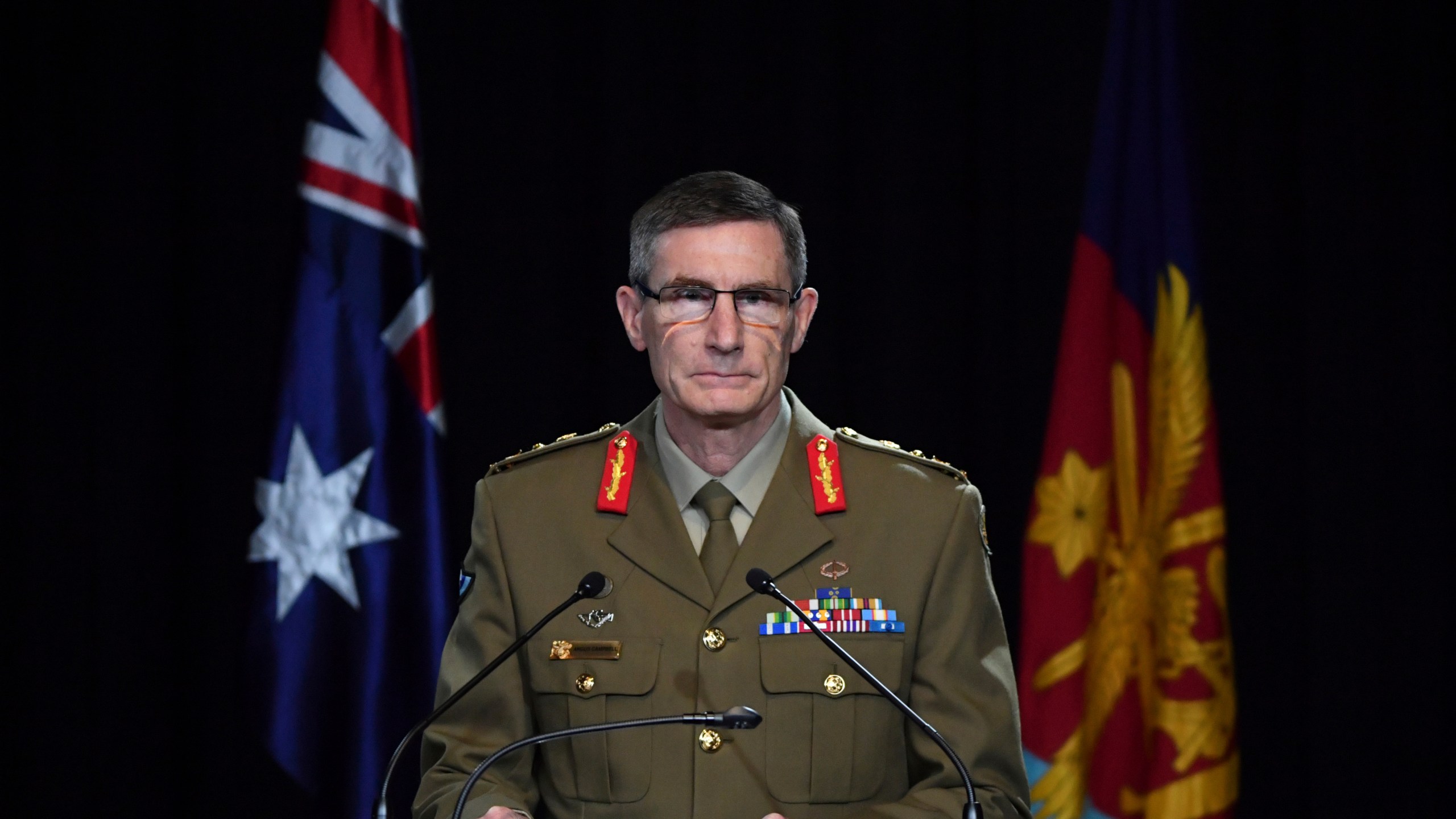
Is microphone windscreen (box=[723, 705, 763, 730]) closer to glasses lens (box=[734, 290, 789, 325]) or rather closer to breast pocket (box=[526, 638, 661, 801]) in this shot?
breast pocket (box=[526, 638, 661, 801])

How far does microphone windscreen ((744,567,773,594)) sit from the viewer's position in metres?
1.55

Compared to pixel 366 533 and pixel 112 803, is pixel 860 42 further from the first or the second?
pixel 112 803

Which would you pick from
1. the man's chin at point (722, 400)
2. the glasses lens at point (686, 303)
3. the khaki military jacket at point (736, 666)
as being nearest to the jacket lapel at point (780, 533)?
the khaki military jacket at point (736, 666)

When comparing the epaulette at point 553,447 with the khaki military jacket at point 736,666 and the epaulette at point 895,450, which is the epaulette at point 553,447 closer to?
the khaki military jacket at point 736,666

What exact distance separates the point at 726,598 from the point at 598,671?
0.63 ft

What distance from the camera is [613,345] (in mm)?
3170

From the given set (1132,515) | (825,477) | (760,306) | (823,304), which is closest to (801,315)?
(760,306)

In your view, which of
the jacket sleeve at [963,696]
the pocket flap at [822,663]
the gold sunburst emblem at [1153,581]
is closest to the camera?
the jacket sleeve at [963,696]

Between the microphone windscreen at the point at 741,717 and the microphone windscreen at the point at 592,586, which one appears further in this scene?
the microphone windscreen at the point at 592,586

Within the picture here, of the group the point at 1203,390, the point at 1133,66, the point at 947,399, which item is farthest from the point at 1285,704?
the point at 1133,66

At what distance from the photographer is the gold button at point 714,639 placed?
1810 millimetres

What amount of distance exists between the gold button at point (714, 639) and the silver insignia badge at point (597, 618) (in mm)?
129

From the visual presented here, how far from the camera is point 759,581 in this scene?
5.11 feet

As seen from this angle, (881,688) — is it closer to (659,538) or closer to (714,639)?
(714,639)
